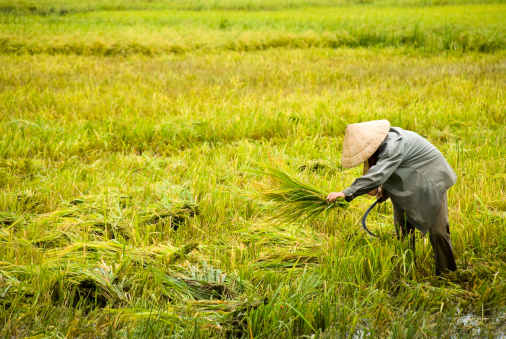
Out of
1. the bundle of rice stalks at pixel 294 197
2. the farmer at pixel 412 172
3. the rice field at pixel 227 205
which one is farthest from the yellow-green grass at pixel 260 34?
the farmer at pixel 412 172

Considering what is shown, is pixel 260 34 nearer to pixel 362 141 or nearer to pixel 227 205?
pixel 227 205

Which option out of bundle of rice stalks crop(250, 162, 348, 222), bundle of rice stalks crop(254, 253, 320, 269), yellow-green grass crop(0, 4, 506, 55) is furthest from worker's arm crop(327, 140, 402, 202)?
yellow-green grass crop(0, 4, 506, 55)

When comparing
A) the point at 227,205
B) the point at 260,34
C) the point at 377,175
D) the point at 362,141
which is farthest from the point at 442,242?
the point at 260,34

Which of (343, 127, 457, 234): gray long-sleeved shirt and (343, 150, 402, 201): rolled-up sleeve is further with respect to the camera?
(343, 127, 457, 234): gray long-sleeved shirt

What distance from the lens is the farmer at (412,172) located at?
227 cm

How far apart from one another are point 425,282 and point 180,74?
22.2 feet

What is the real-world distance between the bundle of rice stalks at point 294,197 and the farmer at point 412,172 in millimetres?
312

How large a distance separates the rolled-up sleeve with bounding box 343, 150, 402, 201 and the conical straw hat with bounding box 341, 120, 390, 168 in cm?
7

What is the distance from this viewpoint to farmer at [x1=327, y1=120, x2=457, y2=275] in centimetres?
227

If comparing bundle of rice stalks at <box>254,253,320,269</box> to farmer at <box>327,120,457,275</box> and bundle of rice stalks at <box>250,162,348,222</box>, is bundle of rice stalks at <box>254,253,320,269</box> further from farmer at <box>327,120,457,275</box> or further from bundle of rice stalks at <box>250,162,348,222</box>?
farmer at <box>327,120,457,275</box>

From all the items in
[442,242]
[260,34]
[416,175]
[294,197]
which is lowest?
[442,242]

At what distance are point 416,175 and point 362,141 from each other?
35cm

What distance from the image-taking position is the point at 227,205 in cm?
324

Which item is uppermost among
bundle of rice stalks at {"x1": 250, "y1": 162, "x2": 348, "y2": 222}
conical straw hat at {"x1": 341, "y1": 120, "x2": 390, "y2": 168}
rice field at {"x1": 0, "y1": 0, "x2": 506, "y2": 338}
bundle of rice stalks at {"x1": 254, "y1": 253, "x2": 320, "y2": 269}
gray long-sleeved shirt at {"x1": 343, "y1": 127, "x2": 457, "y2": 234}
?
conical straw hat at {"x1": 341, "y1": 120, "x2": 390, "y2": 168}
